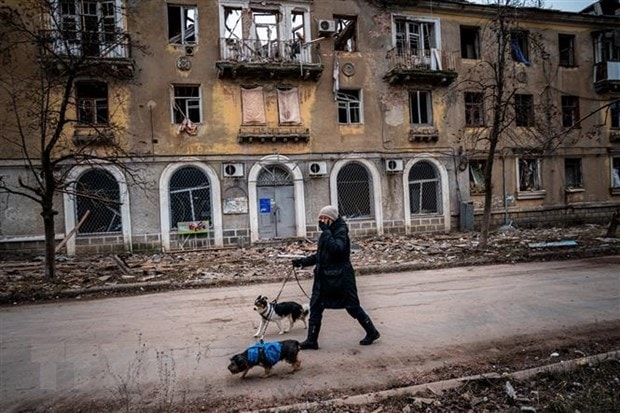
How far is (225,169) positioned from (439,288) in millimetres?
10776

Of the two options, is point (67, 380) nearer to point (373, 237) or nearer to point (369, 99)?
point (373, 237)

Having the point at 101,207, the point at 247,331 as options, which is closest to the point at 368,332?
the point at 247,331

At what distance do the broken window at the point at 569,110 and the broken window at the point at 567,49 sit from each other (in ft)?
6.63

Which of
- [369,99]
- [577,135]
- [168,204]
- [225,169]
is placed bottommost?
[168,204]

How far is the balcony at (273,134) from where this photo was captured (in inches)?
666

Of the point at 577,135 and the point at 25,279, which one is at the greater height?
the point at 577,135

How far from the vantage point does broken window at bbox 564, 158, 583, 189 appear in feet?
73.6

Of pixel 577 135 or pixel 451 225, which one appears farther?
pixel 577 135

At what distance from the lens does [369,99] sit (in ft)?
61.4

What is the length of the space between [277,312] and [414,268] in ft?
22.4

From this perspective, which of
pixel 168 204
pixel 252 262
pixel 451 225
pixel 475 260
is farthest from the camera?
pixel 451 225

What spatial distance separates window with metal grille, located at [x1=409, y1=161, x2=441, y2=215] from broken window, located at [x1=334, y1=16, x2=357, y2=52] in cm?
667

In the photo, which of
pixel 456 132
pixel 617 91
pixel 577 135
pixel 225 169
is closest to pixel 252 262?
pixel 225 169

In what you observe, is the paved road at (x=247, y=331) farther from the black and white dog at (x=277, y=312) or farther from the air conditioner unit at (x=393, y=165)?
the air conditioner unit at (x=393, y=165)
